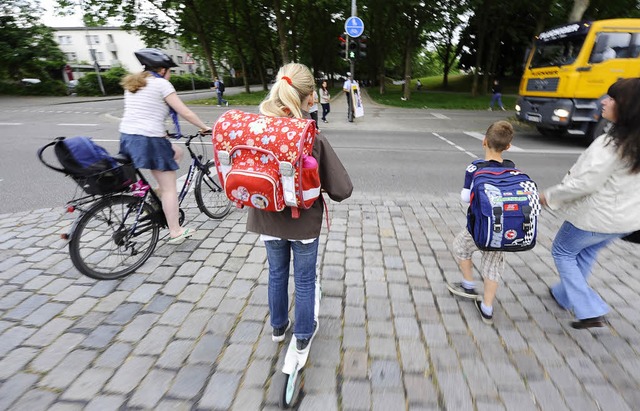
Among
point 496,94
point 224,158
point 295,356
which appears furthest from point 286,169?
point 496,94

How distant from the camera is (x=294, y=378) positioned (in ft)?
6.19

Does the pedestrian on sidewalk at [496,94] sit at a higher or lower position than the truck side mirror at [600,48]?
lower

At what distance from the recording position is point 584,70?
28.1 feet

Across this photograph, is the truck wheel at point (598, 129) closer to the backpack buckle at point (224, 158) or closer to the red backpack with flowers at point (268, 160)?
the red backpack with flowers at point (268, 160)

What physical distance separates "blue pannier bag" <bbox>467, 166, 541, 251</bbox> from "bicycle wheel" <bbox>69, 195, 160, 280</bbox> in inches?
115

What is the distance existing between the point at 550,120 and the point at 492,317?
8.83 m

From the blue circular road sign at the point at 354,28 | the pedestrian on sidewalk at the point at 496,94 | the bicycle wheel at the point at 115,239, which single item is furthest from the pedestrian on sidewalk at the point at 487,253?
the pedestrian on sidewalk at the point at 496,94

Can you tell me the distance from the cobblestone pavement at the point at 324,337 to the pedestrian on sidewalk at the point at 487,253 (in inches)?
4.0

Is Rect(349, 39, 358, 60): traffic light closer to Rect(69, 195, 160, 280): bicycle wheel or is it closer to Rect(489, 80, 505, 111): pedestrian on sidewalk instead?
Rect(489, 80, 505, 111): pedestrian on sidewalk

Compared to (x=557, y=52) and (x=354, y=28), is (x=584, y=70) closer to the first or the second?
(x=557, y=52)

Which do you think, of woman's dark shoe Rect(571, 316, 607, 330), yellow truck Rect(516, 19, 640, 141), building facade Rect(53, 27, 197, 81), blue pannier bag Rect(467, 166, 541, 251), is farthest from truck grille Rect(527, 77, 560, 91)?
building facade Rect(53, 27, 197, 81)

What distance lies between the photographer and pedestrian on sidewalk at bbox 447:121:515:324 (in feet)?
7.42

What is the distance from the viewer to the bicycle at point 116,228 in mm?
2857

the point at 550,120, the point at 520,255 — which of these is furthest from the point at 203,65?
the point at 520,255
